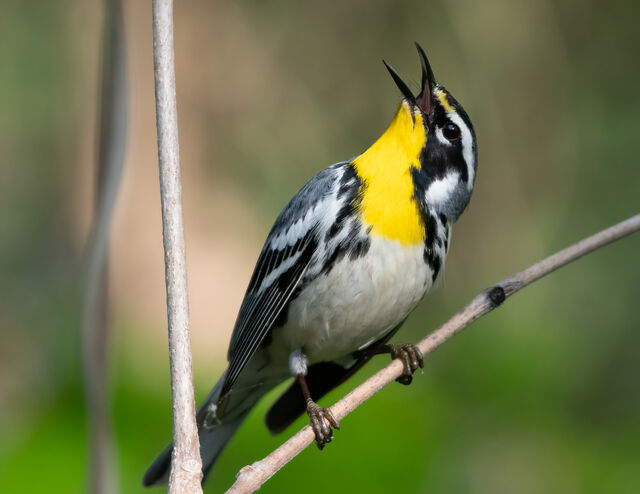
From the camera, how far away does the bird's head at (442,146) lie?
2037mm

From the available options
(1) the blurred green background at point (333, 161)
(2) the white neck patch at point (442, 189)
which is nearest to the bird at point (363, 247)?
(2) the white neck patch at point (442, 189)

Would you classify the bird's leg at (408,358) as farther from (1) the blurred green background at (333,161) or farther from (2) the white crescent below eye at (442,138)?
(1) the blurred green background at (333,161)

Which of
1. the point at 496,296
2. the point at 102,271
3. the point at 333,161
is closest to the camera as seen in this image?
the point at 102,271

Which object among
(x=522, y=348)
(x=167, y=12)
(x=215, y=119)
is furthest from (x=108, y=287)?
(x=215, y=119)

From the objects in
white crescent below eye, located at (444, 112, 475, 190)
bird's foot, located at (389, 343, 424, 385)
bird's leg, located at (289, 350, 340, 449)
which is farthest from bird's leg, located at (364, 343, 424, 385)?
white crescent below eye, located at (444, 112, 475, 190)

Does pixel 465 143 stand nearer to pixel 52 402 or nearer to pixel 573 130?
pixel 52 402

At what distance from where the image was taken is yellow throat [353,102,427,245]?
→ 1.96 meters

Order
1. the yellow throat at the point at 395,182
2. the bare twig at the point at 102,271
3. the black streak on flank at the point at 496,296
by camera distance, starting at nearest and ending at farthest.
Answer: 1. the bare twig at the point at 102,271
2. the black streak on flank at the point at 496,296
3. the yellow throat at the point at 395,182

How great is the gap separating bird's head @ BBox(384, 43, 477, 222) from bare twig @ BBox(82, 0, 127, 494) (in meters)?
1.00

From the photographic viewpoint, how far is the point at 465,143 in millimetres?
2070

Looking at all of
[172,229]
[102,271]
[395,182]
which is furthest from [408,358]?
[102,271]

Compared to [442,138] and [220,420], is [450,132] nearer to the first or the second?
[442,138]

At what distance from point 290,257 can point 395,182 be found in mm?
351

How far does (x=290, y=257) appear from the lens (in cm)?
210
